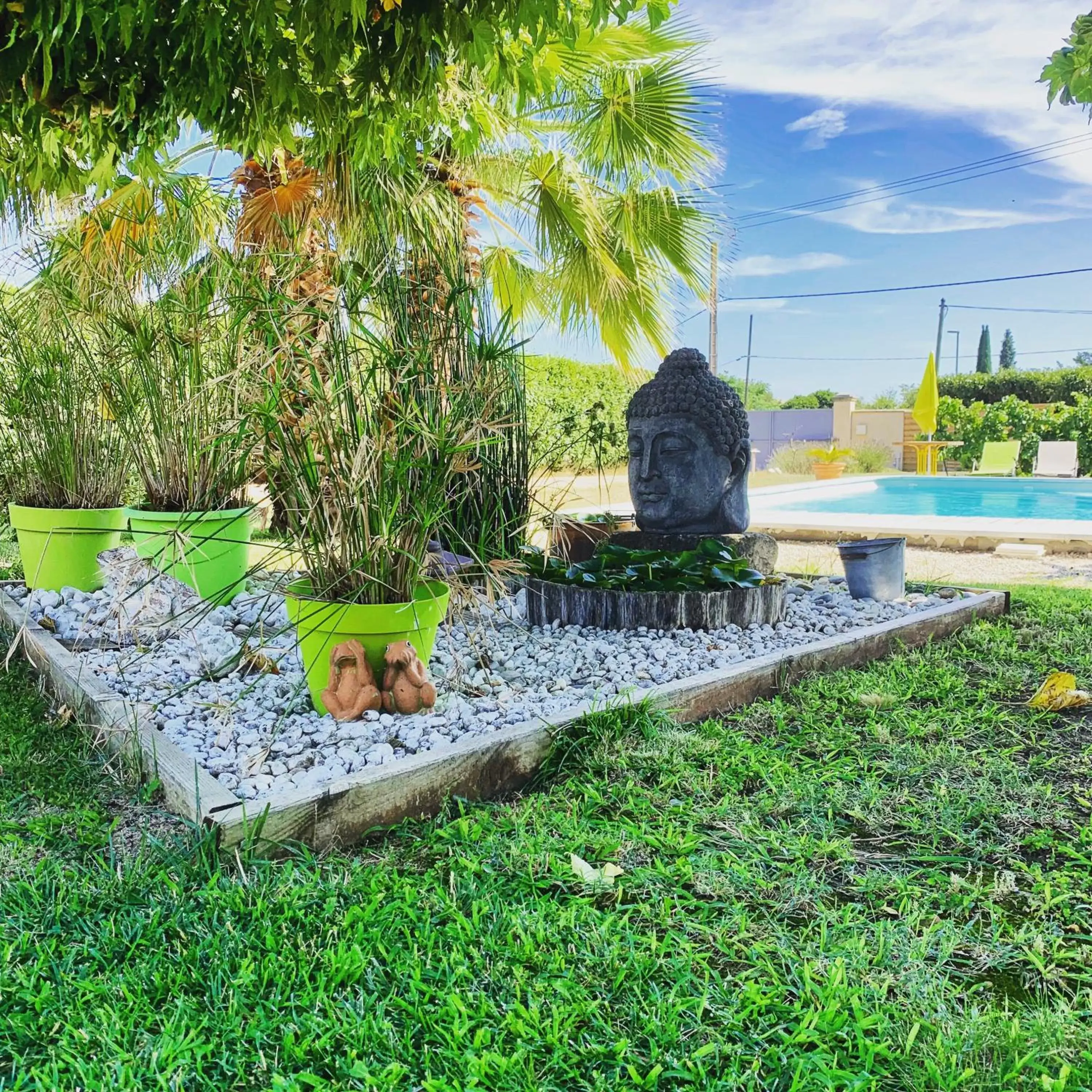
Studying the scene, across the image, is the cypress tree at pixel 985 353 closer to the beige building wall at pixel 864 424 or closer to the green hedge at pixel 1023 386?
the green hedge at pixel 1023 386

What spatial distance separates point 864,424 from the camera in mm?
21562

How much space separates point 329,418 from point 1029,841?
1.92m

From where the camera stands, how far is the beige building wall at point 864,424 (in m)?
21.0

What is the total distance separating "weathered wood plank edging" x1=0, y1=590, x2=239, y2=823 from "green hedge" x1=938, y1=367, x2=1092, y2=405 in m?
19.6

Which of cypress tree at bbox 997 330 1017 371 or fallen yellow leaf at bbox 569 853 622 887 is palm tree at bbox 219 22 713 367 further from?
cypress tree at bbox 997 330 1017 371

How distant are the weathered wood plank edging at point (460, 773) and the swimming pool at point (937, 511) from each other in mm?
Result: 5217

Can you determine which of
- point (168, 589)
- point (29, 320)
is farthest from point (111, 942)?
point (29, 320)

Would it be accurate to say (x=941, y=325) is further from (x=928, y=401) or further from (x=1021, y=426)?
(x=928, y=401)

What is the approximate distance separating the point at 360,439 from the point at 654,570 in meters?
1.74

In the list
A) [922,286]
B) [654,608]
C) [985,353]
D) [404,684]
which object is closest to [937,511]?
[654,608]

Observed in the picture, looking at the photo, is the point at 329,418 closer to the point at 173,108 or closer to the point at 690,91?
the point at 173,108

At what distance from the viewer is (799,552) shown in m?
7.20

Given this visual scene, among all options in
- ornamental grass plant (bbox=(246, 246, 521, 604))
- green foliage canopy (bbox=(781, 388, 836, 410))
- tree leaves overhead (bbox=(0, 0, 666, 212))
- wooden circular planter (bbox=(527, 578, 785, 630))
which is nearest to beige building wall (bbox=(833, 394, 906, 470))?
green foliage canopy (bbox=(781, 388, 836, 410))

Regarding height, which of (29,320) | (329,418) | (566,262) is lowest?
(329,418)
